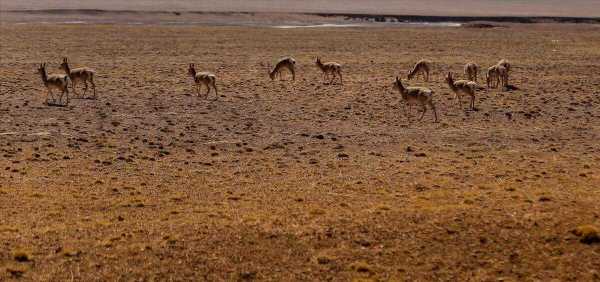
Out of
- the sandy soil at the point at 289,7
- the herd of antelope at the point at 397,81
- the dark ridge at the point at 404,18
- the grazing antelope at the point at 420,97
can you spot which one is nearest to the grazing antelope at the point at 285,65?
the herd of antelope at the point at 397,81

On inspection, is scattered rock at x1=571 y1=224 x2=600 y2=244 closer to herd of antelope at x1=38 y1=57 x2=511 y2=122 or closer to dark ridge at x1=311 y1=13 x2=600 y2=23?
herd of antelope at x1=38 y1=57 x2=511 y2=122

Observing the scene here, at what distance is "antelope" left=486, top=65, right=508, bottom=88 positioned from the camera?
29109 mm

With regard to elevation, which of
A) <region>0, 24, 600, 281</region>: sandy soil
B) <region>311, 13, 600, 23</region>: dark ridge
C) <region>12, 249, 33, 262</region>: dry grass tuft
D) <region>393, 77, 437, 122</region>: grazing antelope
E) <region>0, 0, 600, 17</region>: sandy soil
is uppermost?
<region>0, 0, 600, 17</region>: sandy soil

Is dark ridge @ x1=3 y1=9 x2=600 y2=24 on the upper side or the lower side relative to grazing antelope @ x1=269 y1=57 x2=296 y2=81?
upper

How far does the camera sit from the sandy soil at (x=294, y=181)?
1144 centimetres

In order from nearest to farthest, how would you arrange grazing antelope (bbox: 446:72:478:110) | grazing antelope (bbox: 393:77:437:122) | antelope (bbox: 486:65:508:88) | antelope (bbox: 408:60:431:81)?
1. grazing antelope (bbox: 393:77:437:122)
2. grazing antelope (bbox: 446:72:478:110)
3. antelope (bbox: 486:65:508:88)
4. antelope (bbox: 408:60:431:81)

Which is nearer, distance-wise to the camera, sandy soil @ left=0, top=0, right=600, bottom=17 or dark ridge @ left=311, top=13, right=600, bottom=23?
dark ridge @ left=311, top=13, right=600, bottom=23

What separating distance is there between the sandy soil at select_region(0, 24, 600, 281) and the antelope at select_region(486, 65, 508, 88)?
3.45 ft

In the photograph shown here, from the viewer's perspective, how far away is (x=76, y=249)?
11.7 meters

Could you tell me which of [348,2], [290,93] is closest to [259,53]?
[290,93]

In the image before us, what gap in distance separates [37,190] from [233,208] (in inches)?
169

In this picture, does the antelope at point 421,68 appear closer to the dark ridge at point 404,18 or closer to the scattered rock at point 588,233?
the scattered rock at point 588,233

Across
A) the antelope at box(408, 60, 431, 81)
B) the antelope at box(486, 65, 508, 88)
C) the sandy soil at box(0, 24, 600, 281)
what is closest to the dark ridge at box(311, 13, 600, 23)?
Answer: the antelope at box(408, 60, 431, 81)

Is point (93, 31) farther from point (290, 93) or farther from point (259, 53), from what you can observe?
point (290, 93)
